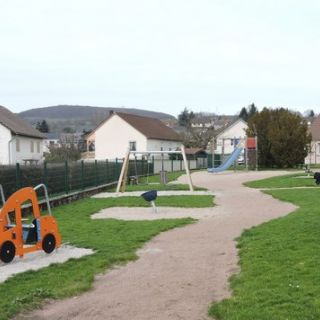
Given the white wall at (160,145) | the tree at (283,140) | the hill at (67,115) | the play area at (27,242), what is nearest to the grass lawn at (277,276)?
the play area at (27,242)

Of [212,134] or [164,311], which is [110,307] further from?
[212,134]

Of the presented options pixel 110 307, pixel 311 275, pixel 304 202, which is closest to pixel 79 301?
pixel 110 307

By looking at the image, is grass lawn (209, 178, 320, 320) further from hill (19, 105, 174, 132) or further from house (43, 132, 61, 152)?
hill (19, 105, 174, 132)

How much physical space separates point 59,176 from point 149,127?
55.3 meters

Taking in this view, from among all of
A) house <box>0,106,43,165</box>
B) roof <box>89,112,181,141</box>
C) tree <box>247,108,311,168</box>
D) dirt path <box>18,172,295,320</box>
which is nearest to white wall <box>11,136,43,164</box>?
house <box>0,106,43,165</box>

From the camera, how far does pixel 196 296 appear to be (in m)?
6.88

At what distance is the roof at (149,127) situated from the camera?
72.0 meters

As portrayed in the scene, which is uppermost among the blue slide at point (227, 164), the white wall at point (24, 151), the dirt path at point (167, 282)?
the white wall at point (24, 151)

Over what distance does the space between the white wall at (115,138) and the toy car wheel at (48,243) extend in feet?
199

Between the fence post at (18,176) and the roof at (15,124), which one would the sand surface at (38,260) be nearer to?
the fence post at (18,176)

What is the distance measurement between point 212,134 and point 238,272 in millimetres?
82058

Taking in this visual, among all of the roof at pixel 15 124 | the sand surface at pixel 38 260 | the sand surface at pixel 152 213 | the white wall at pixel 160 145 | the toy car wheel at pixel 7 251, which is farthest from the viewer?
the white wall at pixel 160 145

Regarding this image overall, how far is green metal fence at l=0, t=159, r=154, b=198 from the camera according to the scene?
17.4m

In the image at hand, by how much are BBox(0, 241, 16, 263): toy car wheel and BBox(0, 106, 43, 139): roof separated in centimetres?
4512
